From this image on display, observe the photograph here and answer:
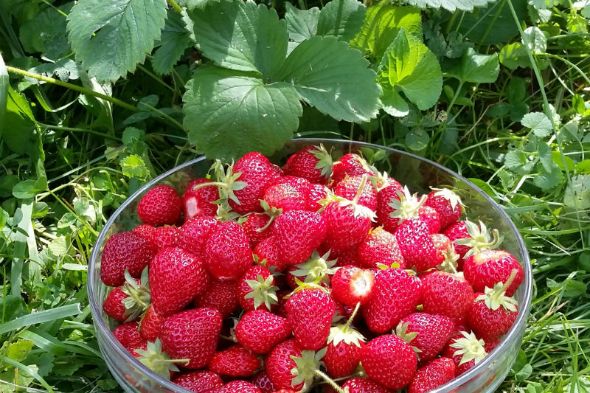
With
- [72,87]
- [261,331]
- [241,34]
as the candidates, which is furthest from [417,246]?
[72,87]

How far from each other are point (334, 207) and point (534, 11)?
81 centimetres

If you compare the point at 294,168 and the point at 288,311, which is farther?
the point at 294,168

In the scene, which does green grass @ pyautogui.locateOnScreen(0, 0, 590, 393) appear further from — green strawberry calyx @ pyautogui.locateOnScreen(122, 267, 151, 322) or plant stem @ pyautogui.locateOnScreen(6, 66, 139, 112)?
green strawberry calyx @ pyautogui.locateOnScreen(122, 267, 151, 322)

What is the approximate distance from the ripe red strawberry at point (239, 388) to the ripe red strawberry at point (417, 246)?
30cm

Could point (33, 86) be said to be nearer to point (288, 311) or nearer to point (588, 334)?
point (288, 311)

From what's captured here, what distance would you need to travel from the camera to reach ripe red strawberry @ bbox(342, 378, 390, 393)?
38.6 inches

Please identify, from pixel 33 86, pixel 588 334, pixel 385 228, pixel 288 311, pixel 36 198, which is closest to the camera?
pixel 288 311

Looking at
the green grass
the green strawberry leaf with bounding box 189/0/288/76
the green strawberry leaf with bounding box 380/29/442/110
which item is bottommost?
the green grass

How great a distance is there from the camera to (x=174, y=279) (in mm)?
1045

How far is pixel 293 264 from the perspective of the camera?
3.56 ft

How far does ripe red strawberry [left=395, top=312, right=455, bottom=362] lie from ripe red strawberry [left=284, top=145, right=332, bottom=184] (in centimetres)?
33

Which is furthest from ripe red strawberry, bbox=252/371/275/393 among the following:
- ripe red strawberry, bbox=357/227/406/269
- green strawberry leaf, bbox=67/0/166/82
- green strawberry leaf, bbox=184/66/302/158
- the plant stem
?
the plant stem

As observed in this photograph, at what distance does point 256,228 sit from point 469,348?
348 millimetres

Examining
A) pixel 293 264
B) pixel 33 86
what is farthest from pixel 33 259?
pixel 293 264
